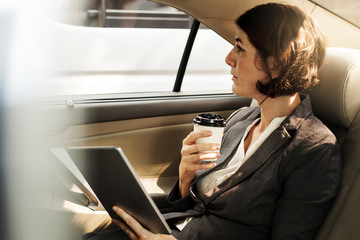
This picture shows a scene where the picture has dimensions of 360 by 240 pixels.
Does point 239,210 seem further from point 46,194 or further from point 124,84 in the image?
point 124,84

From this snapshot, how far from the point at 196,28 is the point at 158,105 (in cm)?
47

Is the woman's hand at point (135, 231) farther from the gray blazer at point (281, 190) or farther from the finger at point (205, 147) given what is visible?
the finger at point (205, 147)

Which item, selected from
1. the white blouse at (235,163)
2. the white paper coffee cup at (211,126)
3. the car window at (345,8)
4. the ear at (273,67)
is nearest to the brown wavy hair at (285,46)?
the ear at (273,67)

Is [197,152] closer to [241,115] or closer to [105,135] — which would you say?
[241,115]

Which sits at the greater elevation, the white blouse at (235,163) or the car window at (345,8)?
the car window at (345,8)

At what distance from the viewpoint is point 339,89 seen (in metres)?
1.29

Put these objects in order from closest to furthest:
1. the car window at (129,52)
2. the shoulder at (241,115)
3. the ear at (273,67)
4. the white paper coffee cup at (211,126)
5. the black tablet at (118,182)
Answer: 1. the black tablet at (118,182)
2. the white paper coffee cup at (211,126)
3. the ear at (273,67)
4. the shoulder at (241,115)
5. the car window at (129,52)

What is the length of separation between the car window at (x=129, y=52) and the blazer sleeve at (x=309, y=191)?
2.17 meters

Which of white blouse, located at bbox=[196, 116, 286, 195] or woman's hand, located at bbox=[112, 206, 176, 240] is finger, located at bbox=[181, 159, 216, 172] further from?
woman's hand, located at bbox=[112, 206, 176, 240]

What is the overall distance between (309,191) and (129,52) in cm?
338

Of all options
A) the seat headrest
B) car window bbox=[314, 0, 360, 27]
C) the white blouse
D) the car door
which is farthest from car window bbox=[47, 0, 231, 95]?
the seat headrest

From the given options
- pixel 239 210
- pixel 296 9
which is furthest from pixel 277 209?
pixel 296 9

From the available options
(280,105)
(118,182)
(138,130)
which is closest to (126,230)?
(118,182)

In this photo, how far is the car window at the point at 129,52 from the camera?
3510mm
